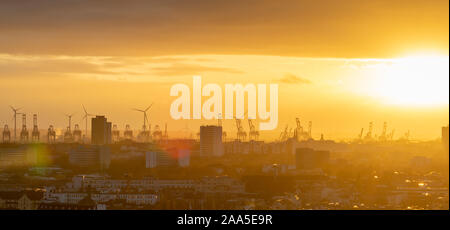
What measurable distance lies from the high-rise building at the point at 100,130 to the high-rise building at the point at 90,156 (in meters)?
9.63

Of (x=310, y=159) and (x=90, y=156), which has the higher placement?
(x=90, y=156)

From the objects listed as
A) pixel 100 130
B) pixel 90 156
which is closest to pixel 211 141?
pixel 100 130

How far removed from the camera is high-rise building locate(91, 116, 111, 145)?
64188 mm

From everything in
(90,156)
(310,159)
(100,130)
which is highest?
(100,130)

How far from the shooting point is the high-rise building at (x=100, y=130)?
64.2 meters

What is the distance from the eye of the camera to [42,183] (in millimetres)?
38312

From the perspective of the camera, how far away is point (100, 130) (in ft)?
215

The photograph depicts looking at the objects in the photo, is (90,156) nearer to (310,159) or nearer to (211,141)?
(310,159)

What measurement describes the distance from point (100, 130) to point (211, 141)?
25.4 feet

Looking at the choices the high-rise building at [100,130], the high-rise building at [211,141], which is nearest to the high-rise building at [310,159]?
the high-rise building at [211,141]

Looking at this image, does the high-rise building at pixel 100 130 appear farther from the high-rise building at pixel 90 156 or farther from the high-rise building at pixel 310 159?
the high-rise building at pixel 310 159
